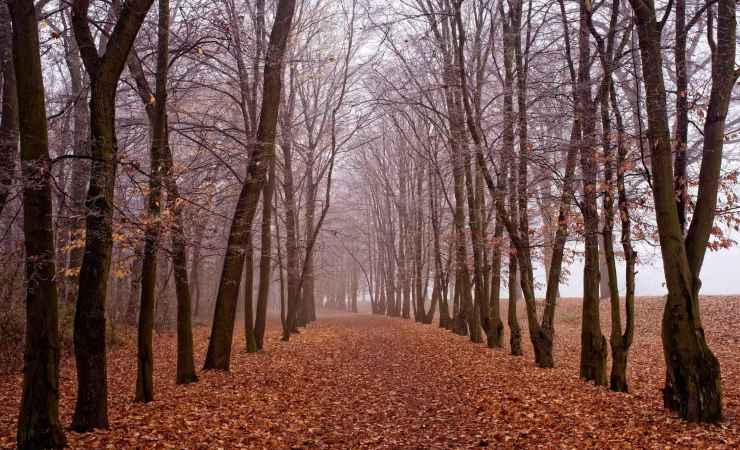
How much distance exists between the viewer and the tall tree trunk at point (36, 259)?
229 inches

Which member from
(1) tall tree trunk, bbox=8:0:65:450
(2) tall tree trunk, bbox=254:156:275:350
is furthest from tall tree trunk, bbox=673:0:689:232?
(2) tall tree trunk, bbox=254:156:275:350

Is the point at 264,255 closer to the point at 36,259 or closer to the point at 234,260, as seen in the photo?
the point at 234,260

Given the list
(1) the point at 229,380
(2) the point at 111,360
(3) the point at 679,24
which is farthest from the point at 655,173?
(2) the point at 111,360

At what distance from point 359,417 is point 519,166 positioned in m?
7.17

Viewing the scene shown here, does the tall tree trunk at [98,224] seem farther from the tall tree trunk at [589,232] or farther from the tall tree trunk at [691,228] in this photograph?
the tall tree trunk at [589,232]

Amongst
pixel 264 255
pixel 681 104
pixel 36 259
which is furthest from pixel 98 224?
pixel 264 255

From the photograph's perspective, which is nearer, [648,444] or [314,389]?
[648,444]

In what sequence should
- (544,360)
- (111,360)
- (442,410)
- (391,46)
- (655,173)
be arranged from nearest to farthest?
1. (655,173)
2. (442,410)
3. (544,360)
4. (111,360)
5. (391,46)

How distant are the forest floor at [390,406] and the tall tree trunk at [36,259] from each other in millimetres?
571

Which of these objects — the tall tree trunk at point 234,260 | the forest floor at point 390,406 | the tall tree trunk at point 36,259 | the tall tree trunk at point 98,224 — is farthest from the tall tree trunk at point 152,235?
the tall tree trunk at point 234,260

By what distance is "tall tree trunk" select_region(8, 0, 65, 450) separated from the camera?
581cm

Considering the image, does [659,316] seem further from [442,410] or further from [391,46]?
[442,410]

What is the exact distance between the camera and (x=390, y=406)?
29.6 feet

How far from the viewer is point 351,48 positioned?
20.8m
